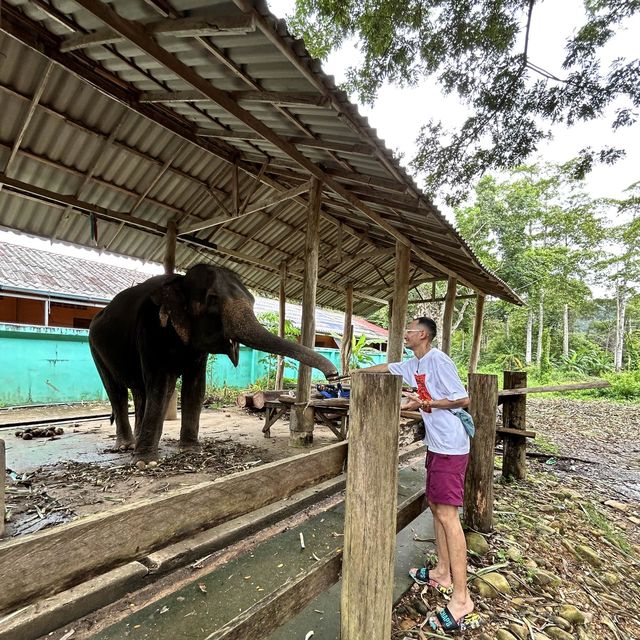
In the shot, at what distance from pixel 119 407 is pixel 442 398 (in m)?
4.75

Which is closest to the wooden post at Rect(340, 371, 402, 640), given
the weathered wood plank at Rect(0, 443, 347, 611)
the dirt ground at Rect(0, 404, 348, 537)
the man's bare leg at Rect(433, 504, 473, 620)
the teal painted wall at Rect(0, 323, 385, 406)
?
the weathered wood plank at Rect(0, 443, 347, 611)

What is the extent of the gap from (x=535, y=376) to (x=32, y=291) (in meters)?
21.4

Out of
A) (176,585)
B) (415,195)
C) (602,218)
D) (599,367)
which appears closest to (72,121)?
(415,195)

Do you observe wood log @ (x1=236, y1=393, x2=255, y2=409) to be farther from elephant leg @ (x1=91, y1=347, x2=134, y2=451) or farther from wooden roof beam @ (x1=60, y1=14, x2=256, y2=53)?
wooden roof beam @ (x1=60, y1=14, x2=256, y2=53)

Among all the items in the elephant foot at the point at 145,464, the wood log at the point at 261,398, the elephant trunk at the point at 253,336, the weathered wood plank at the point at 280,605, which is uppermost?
the elephant trunk at the point at 253,336

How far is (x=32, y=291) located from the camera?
9.93m

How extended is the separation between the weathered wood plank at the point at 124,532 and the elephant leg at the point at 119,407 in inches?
181

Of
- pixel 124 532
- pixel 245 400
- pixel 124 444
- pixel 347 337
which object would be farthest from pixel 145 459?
pixel 347 337

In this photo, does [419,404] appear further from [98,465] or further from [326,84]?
[98,465]

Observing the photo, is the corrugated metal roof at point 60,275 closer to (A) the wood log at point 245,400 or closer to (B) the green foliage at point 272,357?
(B) the green foliage at point 272,357

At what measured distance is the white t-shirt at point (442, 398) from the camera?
105 inches

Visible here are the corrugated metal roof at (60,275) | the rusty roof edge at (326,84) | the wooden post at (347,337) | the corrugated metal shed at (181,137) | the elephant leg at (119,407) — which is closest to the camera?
the rusty roof edge at (326,84)

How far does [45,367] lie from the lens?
8961mm

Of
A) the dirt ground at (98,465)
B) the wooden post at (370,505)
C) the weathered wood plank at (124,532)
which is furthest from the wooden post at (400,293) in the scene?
the weathered wood plank at (124,532)
